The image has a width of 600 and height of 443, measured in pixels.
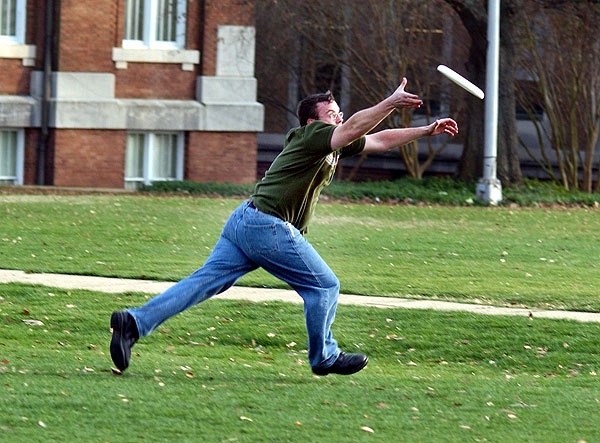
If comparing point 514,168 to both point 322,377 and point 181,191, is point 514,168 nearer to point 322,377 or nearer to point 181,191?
point 181,191

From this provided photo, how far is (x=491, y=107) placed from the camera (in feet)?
65.5

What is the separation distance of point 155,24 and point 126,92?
164 centimetres

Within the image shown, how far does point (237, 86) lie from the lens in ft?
81.6

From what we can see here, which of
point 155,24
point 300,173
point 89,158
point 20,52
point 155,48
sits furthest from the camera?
point 155,24

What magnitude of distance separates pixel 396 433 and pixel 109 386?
1.66 meters

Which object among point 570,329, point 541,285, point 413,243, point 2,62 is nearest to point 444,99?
point 2,62

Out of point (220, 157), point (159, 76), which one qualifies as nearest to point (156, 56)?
point (159, 76)

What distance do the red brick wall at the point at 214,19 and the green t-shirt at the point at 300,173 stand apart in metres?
18.3

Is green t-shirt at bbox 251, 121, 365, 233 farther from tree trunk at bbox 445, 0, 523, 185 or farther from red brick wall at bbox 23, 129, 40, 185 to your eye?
red brick wall at bbox 23, 129, 40, 185

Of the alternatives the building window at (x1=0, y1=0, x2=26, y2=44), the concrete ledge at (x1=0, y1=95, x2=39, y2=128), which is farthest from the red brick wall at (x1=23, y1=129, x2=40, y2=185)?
the building window at (x1=0, y1=0, x2=26, y2=44)

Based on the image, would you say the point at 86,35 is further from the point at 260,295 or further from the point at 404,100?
the point at 404,100

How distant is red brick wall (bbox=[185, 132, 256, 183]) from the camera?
24906 mm

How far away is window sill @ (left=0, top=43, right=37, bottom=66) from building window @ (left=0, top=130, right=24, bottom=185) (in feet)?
4.71

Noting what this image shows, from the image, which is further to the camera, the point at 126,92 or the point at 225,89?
the point at 225,89
